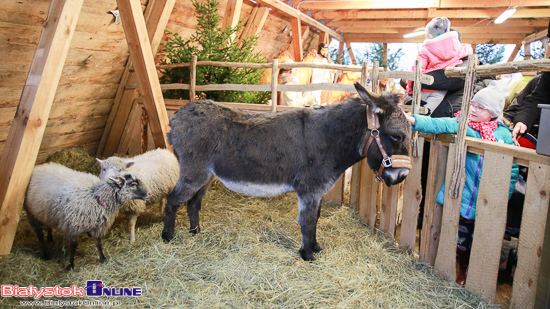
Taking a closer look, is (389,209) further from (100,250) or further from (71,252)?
(71,252)

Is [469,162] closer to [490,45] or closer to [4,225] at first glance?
[4,225]

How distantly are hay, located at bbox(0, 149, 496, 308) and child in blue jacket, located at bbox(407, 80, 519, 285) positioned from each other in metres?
0.70

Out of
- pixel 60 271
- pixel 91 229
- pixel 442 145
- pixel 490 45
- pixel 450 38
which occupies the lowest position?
pixel 60 271

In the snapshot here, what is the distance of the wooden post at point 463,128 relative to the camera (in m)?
3.09

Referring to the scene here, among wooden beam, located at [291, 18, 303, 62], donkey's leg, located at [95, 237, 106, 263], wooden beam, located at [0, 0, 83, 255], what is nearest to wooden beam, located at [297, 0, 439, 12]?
wooden beam, located at [291, 18, 303, 62]

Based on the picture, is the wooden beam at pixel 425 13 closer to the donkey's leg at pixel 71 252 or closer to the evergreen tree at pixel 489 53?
the evergreen tree at pixel 489 53

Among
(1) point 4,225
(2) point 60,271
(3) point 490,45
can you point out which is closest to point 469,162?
(2) point 60,271

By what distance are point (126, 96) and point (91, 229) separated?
418 cm

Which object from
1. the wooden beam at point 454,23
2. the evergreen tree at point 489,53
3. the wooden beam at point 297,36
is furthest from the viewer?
the evergreen tree at point 489,53

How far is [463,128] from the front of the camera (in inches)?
124

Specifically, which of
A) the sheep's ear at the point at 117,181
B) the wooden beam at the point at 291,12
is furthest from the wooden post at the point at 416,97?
the wooden beam at the point at 291,12

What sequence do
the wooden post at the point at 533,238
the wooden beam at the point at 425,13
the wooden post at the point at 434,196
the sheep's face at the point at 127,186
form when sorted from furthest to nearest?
the wooden beam at the point at 425,13, the sheep's face at the point at 127,186, the wooden post at the point at 434,196, the wooden post at the point at 533,238

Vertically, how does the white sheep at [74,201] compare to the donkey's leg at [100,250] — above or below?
above

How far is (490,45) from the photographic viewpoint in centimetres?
1363
